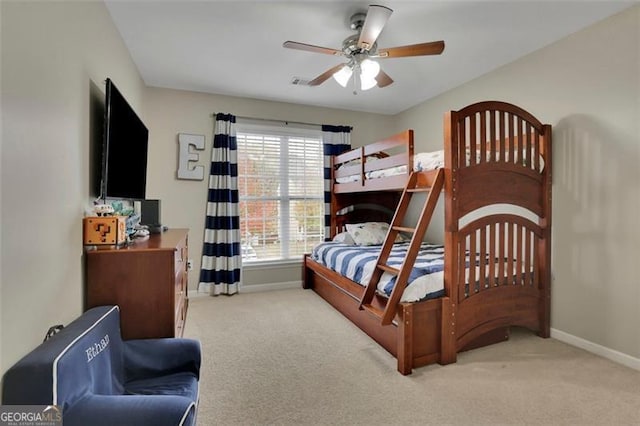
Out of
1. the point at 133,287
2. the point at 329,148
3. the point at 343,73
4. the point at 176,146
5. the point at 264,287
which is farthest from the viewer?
the point at 329,148

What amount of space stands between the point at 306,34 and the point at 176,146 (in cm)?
208

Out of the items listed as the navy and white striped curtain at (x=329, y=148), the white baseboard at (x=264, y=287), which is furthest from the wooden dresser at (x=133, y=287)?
the navy and white striped curtain at (x=329, y=148)

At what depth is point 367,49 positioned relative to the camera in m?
2.34

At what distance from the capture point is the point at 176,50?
280 cm

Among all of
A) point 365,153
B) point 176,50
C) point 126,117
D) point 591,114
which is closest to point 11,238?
point 126,117

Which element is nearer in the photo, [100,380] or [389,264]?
[100,380]

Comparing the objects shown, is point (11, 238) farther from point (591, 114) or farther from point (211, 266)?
point (591, 114)

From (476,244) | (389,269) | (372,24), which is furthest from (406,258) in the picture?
(372,24)

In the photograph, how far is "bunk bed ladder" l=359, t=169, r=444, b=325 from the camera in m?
2.17

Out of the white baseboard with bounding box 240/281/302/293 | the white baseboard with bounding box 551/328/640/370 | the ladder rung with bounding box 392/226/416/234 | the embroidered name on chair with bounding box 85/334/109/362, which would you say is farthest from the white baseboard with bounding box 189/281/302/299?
the white baseboard with bounding box 551/328/640/370

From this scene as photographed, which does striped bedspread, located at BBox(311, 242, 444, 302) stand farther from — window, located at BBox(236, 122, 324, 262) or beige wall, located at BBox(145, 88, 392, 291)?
beige wall, located at BBox(145, 88, 392, 291)

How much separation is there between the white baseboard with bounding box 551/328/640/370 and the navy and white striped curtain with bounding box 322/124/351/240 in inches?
105

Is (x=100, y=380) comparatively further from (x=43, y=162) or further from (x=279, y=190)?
(x=279, y=190)

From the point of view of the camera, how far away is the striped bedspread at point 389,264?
224 centimetres
